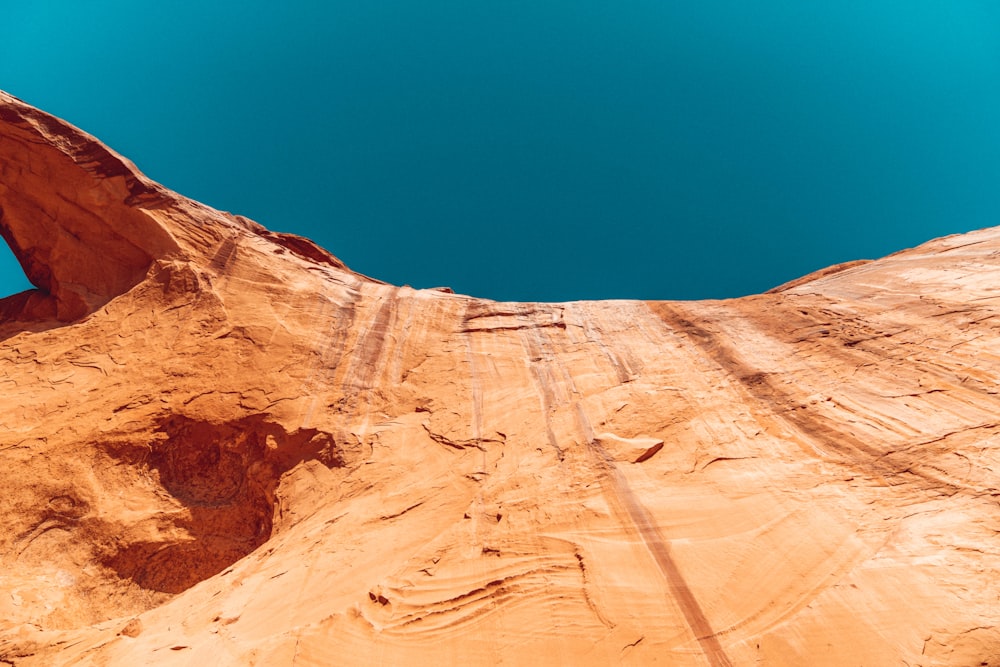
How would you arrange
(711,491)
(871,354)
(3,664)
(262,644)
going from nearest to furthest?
1. (262,644)
2. (3,664)
3. (711,491)
4. (871,354)

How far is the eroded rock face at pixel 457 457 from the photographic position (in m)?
5.68

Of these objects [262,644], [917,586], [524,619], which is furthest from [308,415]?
[917,586]

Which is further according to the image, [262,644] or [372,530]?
[372,530]

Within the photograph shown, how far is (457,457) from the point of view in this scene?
30.6 ft

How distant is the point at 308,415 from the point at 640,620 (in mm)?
7231

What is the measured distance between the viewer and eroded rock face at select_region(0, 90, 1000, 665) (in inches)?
224

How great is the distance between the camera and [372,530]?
7.95 meters

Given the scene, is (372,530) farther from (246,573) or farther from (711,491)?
(711,491)

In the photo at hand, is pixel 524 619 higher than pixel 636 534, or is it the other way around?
Answer: pixel 636 534

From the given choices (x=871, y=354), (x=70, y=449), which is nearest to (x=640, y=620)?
(x=871, y=354)

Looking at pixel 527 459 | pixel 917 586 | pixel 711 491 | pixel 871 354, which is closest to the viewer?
pixel 917 586

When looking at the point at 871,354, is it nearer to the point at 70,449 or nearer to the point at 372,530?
the point at 372,530

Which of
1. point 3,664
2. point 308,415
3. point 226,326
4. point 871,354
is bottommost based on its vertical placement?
point 3,664

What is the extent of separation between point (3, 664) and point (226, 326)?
7.03 meters
